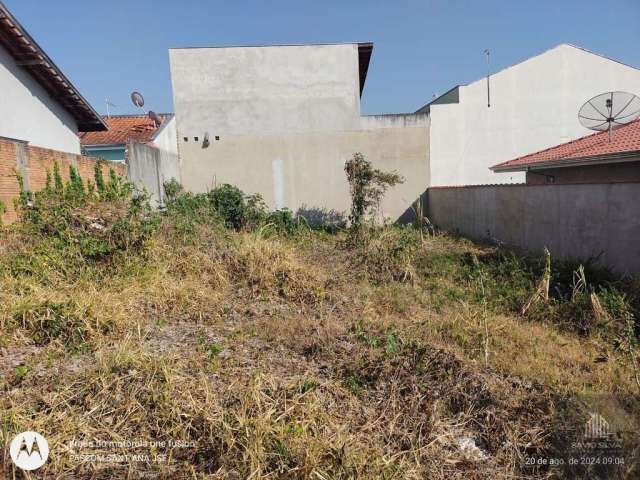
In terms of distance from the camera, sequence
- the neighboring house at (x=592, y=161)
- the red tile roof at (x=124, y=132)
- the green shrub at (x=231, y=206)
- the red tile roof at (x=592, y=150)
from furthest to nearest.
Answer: the red tile roof at (x=124, y=132) → the green shrub at (x=231, y=206) → the red tile roof at (x=592, y=150) → the neighboring house at (x=592, y=161)

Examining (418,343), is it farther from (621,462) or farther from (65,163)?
(65,163)

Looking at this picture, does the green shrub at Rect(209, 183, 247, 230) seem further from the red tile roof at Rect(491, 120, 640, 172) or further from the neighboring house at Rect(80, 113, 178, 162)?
the red tile roof at Rect(491, 120, 640, 172)

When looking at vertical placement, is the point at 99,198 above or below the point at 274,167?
below

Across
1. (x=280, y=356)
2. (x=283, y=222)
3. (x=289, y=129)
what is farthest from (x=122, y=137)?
(x=280, y=356)

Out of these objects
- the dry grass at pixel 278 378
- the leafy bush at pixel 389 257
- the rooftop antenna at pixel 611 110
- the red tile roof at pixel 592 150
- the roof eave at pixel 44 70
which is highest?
the roof eave at pixel 44 70

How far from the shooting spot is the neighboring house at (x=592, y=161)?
7.29 meters

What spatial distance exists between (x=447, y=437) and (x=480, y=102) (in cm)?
1386

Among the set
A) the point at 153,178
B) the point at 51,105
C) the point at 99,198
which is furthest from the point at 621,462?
the point at 51,105

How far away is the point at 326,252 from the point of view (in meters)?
7.96

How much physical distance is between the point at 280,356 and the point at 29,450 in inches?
75.7

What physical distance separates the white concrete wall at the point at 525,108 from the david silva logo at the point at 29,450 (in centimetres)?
1312

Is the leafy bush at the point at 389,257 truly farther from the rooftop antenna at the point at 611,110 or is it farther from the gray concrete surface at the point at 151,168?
the rooftop antenna at the point at 611,110

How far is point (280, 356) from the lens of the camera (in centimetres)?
354

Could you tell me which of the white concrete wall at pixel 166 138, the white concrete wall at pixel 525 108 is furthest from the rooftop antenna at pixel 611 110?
the white concrete wall at pixel 166 138
